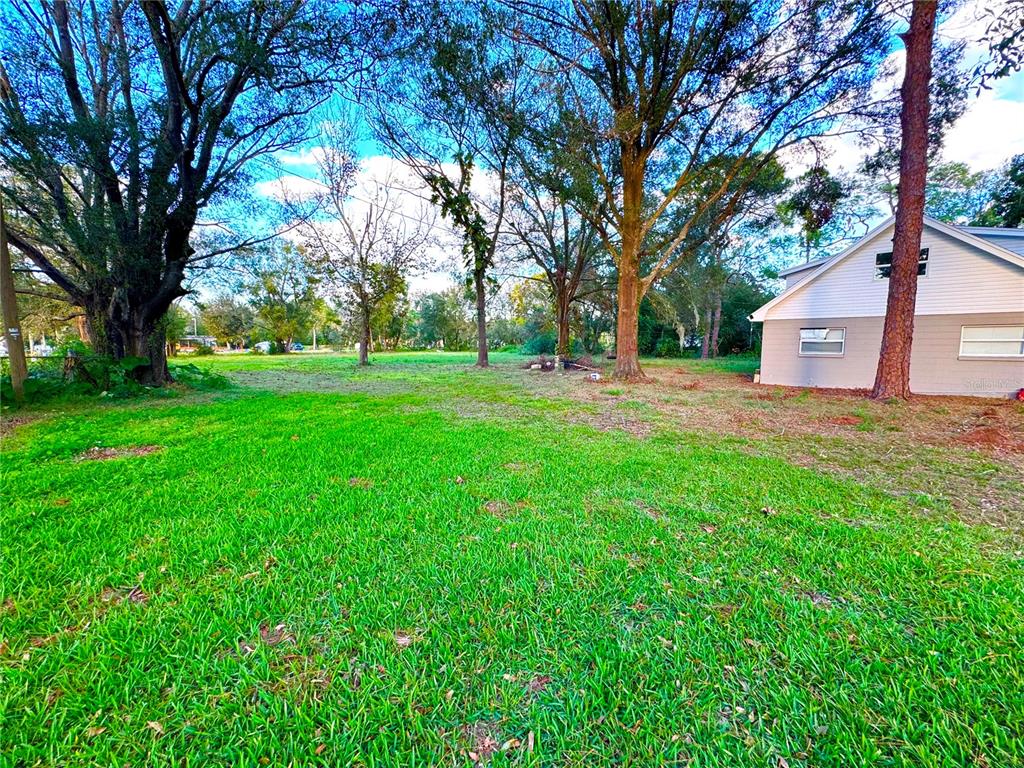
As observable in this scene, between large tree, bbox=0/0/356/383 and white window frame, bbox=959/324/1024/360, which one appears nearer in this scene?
large tree, bbox=0/0/356/383

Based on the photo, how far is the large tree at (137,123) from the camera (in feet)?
20.2

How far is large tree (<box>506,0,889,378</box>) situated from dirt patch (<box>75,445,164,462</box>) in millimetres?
10628

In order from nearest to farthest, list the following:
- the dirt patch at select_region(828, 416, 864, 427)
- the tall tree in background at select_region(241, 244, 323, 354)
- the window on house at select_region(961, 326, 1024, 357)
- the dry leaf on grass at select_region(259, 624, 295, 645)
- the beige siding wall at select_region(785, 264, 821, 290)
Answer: the dry leaf on grass at select_region(259, 624, 295, 645)
the dirt patch at select_region(828, 416, 864, 427)
the window on house at select_region(961, 326, 1024, 357)
the tall tree in background at select_region(241, 244, 323, 354)
the beige siding wall at select_region(785, 264, 821, 290)

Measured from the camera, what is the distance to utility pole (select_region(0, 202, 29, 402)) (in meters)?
5.85

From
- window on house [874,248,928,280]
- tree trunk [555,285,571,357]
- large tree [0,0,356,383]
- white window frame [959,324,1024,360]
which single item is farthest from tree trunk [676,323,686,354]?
large tree [0,0,356,383]

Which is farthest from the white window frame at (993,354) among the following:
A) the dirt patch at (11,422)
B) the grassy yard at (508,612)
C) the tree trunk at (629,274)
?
the dirt patch at (11,422)

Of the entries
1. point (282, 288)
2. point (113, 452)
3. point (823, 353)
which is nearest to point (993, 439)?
point (823, 353)

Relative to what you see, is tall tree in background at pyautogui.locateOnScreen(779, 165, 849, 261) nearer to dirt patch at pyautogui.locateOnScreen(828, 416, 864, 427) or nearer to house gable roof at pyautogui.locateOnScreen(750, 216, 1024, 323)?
house gable roof at pyautogui.locateOnScreen(750, 216, 1024, 323)

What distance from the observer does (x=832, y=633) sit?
164cm

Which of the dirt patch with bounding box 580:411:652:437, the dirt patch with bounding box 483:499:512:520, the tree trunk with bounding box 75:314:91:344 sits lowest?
the dirt patch with bounding box 483:499:512:520

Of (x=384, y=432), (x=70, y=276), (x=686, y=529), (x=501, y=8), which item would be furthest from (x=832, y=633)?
(x=70, y=276)

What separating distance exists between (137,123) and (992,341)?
62.9ft

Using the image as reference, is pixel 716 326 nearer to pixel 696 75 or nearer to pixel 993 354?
pixel 993 354

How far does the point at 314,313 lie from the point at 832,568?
153ft
